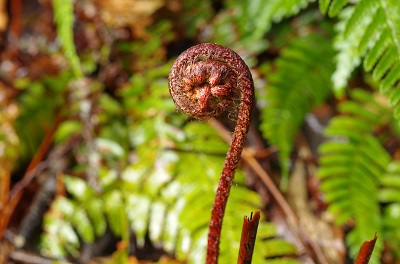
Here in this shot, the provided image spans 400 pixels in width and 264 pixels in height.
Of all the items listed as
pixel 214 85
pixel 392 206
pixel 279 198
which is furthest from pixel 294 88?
pixel 214 85

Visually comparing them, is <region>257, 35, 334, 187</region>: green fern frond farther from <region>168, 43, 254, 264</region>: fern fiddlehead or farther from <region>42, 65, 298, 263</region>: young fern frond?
<region>168, 43, 254, 264</region>: fern fiddlehead

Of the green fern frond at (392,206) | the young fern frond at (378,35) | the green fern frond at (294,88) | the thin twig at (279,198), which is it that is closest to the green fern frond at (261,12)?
the green fern frond at (294,88)

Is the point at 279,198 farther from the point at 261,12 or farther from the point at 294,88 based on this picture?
the point at 261,12

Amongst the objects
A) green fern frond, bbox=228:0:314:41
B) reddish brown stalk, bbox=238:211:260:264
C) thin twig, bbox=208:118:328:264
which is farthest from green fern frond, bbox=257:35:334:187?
reddish brown stalk, bbox=238:211:260:264

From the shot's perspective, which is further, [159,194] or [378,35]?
[159,194]

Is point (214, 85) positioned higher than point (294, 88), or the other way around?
point (294, 88)

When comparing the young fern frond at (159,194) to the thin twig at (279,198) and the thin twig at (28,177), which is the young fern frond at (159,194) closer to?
the thin twig at (279,198)

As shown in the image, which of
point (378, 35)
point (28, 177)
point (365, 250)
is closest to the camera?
point (365, 250)
